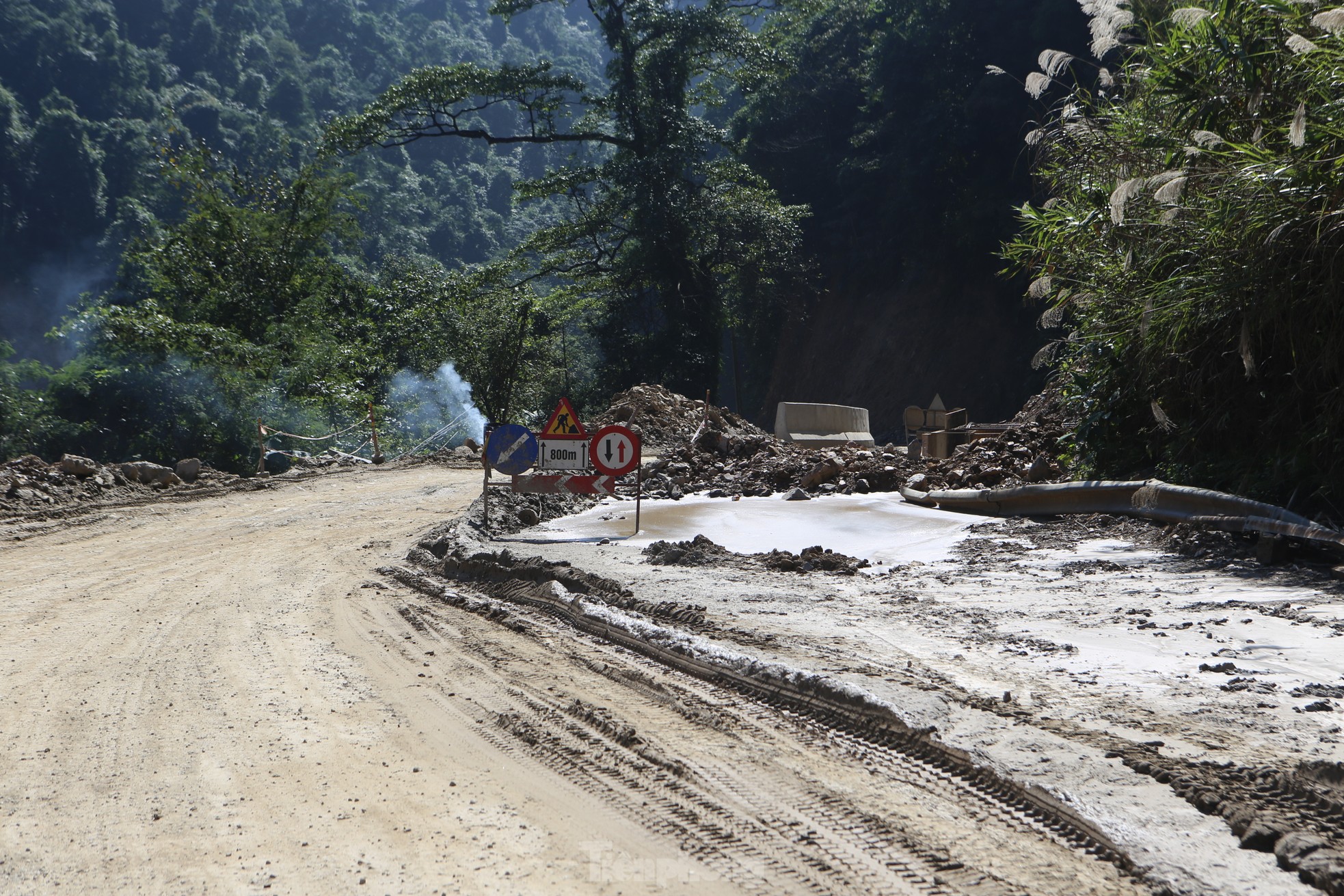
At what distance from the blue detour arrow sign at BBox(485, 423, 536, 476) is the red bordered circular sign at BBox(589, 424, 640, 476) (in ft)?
2.25

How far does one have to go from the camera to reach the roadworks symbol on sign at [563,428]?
1057cm

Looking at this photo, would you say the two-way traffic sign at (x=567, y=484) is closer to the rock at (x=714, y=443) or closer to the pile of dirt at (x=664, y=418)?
the rock at (x=714, y=443)

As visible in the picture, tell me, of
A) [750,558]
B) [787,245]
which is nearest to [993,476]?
[750,558]

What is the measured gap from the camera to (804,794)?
11.5 feet

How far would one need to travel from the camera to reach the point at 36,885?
3.10 meters

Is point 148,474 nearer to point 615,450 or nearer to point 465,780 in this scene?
point 615,450

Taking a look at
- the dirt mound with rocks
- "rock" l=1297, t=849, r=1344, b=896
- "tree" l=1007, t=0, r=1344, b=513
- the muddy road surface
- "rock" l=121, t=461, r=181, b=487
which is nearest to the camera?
"rock" l=1297, t=849, r=1344, b=896

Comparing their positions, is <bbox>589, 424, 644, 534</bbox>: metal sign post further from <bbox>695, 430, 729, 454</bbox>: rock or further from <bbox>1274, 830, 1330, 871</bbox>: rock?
<bbox>1274, 830, 1330, 871</bbox>: rock

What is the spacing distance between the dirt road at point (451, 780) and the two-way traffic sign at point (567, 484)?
3.84 metres

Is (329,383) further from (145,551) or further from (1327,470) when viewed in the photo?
(1327,470)

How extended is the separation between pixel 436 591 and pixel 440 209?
281ft

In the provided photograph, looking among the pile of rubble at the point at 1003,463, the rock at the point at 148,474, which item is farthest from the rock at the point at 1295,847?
the rock at the point at 148,474

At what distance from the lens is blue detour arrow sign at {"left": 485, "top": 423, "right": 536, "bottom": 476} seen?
10.6 m

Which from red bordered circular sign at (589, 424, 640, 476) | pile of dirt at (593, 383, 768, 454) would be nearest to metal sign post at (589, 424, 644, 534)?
red bordered circular sign at (589, 424, 640, 476)
